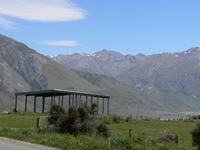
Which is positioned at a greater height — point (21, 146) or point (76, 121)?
point (76, 121)

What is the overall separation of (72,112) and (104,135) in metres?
2.56

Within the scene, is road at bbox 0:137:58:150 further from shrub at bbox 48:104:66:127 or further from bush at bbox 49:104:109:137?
shrub at bbox 48:104:66:127

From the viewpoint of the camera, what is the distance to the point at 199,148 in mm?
27078

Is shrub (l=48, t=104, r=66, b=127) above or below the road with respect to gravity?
above

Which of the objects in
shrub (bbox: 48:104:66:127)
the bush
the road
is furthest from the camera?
shrub (bbox: 48:104:66:127)

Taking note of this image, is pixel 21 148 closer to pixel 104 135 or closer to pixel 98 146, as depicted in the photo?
pixel 98 146

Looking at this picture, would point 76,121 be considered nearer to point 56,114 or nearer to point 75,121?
point 75,121

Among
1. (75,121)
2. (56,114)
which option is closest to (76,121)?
(75,121)

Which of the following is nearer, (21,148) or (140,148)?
(140,148)

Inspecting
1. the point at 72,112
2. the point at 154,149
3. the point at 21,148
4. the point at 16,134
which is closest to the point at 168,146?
the point at 154,149

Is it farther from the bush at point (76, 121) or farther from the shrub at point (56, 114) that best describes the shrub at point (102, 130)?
the shrub at point (56, 114)

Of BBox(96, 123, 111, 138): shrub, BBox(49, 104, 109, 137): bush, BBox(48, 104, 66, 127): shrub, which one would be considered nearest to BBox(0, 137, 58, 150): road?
BBox(49, 104, 109, 137): bush

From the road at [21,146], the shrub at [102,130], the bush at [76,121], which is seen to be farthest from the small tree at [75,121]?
the road at [21,146]

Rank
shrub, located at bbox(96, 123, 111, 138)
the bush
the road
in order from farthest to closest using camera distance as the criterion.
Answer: shrub, located at bbox(96, 123, 111, 138) → the bush → the road
